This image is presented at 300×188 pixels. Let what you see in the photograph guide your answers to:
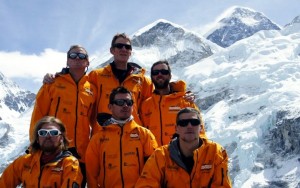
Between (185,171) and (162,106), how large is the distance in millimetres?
2442

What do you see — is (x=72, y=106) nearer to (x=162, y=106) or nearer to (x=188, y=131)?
(x=162, y=106)

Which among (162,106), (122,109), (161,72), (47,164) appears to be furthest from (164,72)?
(47,164)

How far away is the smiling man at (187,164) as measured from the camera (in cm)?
827

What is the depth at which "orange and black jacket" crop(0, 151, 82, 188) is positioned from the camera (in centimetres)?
815

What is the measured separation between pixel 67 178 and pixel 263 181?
146 m

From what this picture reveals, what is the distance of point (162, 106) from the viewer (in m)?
10.5

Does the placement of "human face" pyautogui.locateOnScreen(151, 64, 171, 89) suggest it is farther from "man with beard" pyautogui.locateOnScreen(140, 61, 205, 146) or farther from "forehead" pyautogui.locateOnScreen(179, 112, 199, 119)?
"forehead" pyautogui.locateOnScreen(179, 112, 199, 119)

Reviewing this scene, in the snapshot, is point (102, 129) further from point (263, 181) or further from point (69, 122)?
point (263, 181)

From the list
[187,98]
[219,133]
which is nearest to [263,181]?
[219,133]

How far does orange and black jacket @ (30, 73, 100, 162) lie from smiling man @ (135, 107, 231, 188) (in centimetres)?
184

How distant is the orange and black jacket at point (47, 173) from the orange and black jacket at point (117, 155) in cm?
60

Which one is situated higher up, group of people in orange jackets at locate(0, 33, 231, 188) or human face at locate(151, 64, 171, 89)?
human face at locate(151, 64, 171, 89)

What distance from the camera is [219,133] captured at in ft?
621

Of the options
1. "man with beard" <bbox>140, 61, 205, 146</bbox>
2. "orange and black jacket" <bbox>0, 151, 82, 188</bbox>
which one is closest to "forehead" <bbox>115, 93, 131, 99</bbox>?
"orange and black jacket" <bbox>0, 151, 82, 188</bbox>
